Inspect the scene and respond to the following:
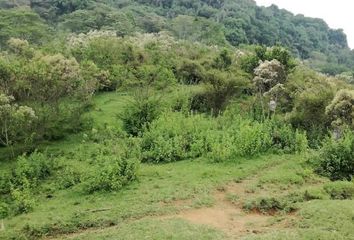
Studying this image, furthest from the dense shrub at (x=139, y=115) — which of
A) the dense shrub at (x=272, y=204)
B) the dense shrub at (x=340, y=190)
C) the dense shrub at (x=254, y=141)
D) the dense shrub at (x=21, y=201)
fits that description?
the dense shrub at (x=340, y=190)

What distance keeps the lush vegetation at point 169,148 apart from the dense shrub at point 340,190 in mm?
34

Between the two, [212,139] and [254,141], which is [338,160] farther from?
[212,139]

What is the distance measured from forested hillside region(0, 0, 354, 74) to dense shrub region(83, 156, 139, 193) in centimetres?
2862

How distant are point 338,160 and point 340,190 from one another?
6.87 feet

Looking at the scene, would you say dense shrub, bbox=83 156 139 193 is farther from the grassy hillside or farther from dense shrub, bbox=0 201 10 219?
dense shrub, bbox=0 201 10 219

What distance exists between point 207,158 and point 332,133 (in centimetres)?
518

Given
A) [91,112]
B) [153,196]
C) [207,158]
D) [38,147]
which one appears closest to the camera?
[153,196]

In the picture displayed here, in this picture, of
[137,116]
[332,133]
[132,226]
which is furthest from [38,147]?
[332,133]

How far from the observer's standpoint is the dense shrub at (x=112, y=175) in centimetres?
1455

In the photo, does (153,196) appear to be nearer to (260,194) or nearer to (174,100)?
(260,194)

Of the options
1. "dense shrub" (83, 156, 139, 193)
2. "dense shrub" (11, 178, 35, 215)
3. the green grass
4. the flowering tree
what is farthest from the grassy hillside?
the flowering tree

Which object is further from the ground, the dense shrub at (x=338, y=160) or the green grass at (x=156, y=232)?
the dense shrub at (x=338, y=160)

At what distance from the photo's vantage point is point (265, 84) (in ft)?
79.9

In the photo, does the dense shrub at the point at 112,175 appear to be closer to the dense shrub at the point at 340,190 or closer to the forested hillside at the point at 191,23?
the dense shrub at the point at 340,190
